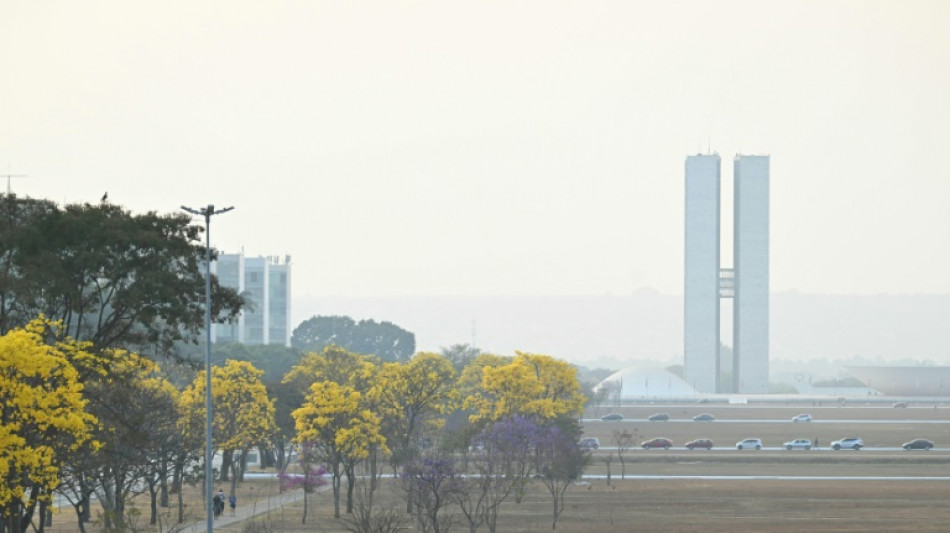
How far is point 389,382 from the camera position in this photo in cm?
7831

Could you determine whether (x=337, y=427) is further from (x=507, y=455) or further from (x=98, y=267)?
(x=98, y=267)

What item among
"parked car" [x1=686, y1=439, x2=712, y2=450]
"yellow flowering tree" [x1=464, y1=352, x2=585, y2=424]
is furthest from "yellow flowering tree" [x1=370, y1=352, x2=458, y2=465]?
"parked car" [x1=686, y1=439, x2=712, y2=450]

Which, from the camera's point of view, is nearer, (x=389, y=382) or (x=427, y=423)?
(x=389, y=382)

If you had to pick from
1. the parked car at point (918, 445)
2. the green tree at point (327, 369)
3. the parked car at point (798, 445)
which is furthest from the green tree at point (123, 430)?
the parked car at point (918, 445)

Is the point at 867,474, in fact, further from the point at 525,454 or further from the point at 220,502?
the point at 220,502

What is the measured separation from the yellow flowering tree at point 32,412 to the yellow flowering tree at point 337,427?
93.3 ft

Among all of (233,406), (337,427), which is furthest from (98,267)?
(233,406)

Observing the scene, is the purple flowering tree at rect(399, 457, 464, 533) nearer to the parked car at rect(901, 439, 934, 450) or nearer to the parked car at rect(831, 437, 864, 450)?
the parked car at rect(831, 437, 864, 450)

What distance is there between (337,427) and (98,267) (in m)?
20.7

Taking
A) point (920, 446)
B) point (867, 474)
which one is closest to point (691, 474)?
point (867, 474)

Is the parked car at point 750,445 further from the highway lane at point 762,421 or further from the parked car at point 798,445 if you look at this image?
the highway lane at point 762,421

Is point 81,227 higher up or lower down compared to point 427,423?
higher up

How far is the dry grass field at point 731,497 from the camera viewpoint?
61500mm

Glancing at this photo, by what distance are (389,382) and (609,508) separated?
14500 mm
